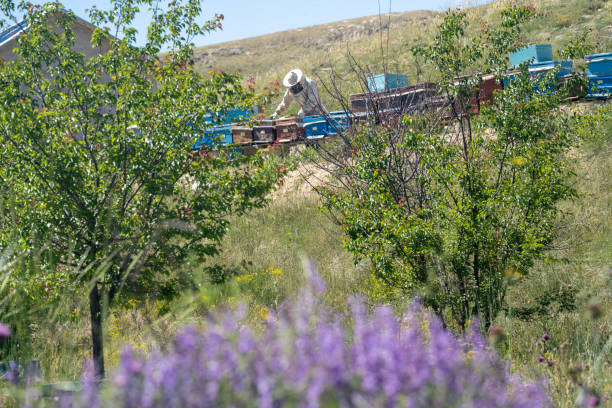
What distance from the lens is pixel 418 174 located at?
595cm

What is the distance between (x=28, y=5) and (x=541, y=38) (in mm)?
23417

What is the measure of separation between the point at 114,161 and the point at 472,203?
3589 millimetres

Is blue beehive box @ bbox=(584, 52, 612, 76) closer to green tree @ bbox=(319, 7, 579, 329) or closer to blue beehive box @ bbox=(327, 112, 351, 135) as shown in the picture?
blue beehive box @ bbox=(327, 112, 351, 135)

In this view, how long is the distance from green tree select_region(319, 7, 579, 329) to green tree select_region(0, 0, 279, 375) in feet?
4.55

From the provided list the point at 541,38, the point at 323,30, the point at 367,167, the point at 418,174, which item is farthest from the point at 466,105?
the point at 323,30

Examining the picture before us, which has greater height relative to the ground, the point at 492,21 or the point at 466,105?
the point at 492,21

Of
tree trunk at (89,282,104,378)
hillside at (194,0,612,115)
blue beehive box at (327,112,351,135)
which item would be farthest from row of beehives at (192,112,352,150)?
tree trunk at (89,282,104,378)

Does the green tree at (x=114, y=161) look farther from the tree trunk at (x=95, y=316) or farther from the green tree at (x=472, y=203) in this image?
the green tree at (x=472, y=203)

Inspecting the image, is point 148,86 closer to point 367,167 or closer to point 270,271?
point 367,167

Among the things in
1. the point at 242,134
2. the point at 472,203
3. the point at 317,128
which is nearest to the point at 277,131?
the point at 242,134

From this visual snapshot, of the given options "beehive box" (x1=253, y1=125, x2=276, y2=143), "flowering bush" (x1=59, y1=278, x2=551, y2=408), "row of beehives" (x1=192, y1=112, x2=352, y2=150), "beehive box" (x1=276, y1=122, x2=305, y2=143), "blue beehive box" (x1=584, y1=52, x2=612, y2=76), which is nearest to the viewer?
"flowering bush" (x1=59, y1=278, x2=551, y2=408)

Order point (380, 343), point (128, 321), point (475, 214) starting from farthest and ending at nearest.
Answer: point (128, 321) → point (475, 214) → point (380, 343)

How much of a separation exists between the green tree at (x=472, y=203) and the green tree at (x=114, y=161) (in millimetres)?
1388

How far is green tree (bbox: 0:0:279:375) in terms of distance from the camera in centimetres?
493
